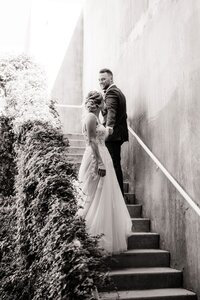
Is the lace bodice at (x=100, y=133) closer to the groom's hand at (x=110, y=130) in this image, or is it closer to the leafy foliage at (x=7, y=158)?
the groom's hand at (x=110, y=130)

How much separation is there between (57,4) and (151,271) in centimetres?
1050

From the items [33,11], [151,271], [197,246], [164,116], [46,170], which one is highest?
[33,11]

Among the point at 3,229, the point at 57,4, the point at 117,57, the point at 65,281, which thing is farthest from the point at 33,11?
the point at 65,281

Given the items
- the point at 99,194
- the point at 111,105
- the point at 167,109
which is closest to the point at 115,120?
the point at 111,105

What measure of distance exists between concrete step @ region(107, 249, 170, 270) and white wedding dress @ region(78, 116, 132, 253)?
5.1 inches

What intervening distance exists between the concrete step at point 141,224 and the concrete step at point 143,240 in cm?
28

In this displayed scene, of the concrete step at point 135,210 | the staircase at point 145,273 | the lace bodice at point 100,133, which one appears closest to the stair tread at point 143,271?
the staircase at point 145,273

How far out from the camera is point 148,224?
17.4 ft

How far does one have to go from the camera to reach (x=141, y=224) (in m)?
5.25

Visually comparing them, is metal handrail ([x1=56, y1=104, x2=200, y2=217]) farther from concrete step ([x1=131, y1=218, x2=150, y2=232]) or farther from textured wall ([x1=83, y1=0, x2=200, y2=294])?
concrete step ([x1=131, y1=218, x2=150, y2=232])

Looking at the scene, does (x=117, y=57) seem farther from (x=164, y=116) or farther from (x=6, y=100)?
(x=164, y=116)

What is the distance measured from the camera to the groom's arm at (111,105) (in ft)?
17.6

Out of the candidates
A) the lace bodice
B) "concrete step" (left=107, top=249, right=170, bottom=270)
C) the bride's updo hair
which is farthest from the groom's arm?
"concrete step" (left=107, top=249, right=170, bottom=270)

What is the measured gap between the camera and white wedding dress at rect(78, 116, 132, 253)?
411cm
